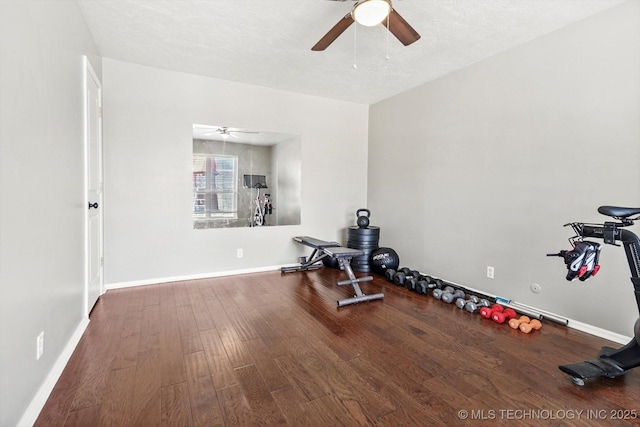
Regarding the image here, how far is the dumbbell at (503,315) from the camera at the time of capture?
2.86 metres

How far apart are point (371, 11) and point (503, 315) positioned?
A: 2797mm

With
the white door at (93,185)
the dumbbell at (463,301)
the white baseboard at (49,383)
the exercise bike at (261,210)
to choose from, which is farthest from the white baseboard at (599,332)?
the white door at (93,185)

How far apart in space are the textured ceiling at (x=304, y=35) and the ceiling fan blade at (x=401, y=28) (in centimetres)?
31

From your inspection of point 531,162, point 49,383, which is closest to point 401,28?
point 531,162

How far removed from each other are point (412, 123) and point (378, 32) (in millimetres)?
1762

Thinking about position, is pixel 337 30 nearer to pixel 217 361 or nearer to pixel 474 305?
pixel 217 361

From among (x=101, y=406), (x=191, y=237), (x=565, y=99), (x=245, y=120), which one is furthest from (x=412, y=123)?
(x=101, y=406)

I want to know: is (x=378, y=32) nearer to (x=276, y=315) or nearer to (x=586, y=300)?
(x=276, y=315)

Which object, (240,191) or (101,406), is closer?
(101,406)

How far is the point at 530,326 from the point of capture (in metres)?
2.68

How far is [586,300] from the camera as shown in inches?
105

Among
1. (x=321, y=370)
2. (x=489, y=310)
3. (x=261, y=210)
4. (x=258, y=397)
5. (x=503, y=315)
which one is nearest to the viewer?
(x=258, y=397)

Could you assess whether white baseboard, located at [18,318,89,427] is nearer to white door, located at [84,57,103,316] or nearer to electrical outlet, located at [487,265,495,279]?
white door, located at [84,57,103,316]

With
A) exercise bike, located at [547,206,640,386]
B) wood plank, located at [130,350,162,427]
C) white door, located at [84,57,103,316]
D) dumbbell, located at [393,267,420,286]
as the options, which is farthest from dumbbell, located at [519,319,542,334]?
white door, located at [84,57,103,316]
